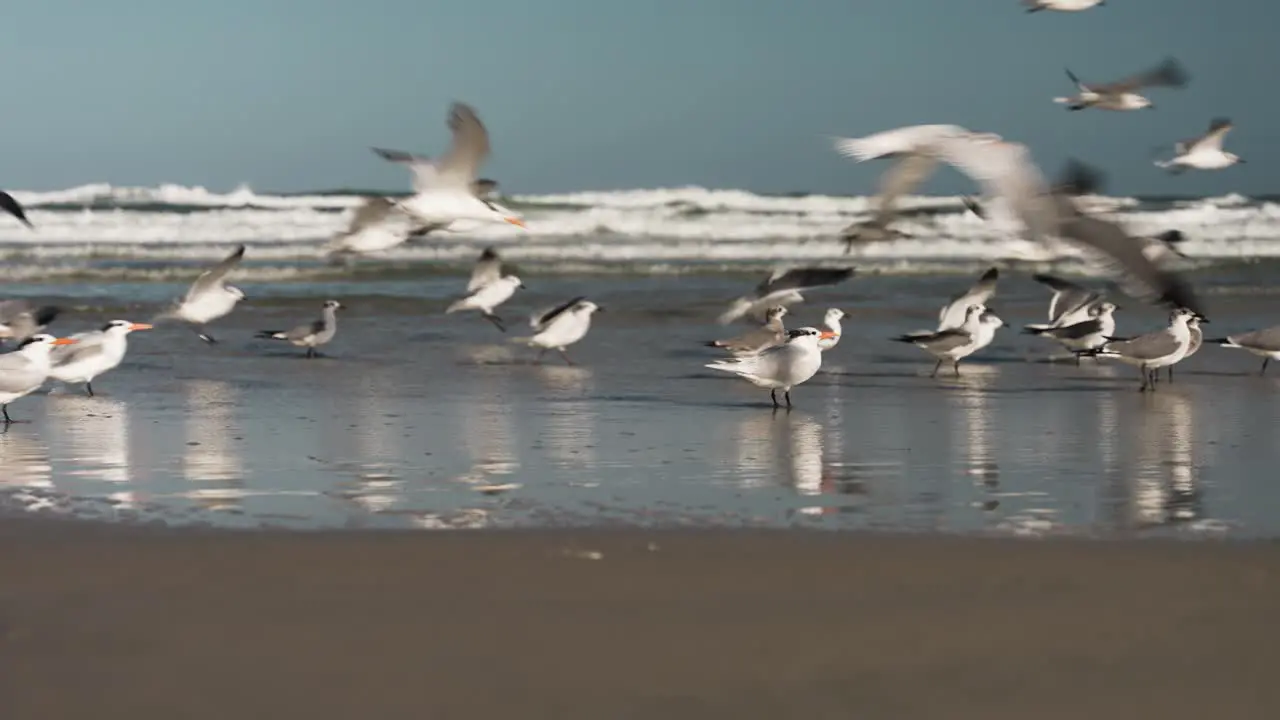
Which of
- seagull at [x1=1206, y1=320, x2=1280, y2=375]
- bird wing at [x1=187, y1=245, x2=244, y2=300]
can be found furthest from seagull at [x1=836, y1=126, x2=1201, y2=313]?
bird wing at [x1=187, y1=245, x2=244, y2=300]

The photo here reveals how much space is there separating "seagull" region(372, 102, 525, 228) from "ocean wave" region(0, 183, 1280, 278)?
29.4ft

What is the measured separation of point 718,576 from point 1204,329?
1174 centimetres

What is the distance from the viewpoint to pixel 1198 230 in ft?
117

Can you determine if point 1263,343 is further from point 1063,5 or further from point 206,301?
point 206,301

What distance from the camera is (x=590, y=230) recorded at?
35.9 m

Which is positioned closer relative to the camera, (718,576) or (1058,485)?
(718,576)

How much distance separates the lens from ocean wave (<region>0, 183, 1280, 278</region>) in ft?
90.6

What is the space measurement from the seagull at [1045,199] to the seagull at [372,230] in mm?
5486

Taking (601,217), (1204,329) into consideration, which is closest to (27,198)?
(601,217)

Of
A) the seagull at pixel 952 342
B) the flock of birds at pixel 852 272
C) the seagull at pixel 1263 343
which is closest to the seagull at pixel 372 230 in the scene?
the flock of birds at pixel 852 272

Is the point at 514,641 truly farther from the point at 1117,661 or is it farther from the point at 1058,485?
the point at 1058,485

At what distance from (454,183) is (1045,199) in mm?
4983

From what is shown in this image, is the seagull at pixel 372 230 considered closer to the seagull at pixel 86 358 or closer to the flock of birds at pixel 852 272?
the flock of birds at pixel 852 272

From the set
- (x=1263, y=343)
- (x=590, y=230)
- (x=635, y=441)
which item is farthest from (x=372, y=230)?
(x=590, y=230)
